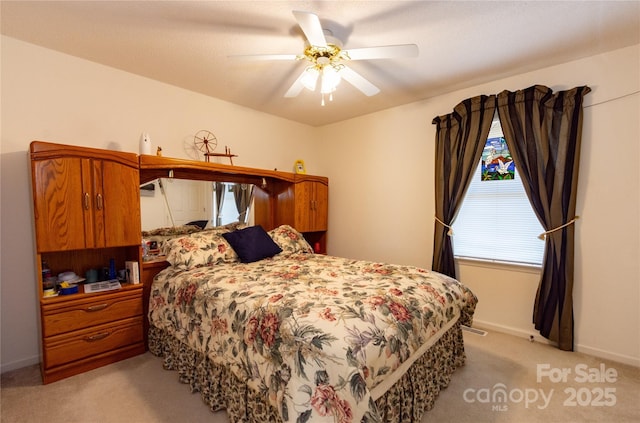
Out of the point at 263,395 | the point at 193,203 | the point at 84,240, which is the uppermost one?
the point at 193,203

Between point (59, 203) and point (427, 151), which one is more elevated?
point (427, 151)

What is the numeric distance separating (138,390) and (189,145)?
2.23 m

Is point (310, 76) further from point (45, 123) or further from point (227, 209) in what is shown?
point (45, 123)

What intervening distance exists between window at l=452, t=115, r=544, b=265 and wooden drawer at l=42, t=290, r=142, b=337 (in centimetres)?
312

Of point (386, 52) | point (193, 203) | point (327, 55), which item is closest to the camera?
point (386, 52)

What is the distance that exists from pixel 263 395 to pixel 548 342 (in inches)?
103

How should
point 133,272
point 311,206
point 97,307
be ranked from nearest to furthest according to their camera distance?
point 97,307, point 133,272, point 311,206

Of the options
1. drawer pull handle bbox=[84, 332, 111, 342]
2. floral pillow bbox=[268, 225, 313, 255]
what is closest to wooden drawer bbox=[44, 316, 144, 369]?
drawer pull handle bbox=[84, 332, 111, 342]

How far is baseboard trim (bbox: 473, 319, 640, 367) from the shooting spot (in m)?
2.30

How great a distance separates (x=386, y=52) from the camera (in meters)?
1.82

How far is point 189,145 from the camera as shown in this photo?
3127 millimetres

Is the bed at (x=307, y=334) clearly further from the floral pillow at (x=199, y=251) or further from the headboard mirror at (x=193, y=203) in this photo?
the headboard mirror at (x=193, y=203)

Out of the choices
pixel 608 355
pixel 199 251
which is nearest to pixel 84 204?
pixel 199 251

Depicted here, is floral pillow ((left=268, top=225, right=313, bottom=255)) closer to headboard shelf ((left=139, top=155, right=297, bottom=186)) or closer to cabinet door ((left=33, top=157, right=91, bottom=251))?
headboard shelf ((left=139, top=155, right=297, bottom=186))
